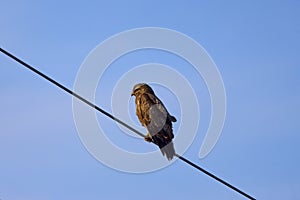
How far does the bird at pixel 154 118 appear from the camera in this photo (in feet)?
43.7

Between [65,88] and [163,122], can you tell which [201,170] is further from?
[163,122]

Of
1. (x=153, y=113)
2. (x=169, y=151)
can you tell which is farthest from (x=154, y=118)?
(x=169, y=151)

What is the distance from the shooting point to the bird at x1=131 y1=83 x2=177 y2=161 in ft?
43.7

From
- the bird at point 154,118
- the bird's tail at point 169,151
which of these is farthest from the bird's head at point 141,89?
the bird's tail at point 169,151

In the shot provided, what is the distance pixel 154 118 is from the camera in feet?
46.2

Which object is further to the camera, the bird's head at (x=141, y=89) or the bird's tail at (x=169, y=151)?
the bird's head at (x=141, y=89)

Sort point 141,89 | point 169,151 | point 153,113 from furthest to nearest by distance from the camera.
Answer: point 141,89 → point 153,113 → point 169,151

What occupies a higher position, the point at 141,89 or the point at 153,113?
the point at 141,89

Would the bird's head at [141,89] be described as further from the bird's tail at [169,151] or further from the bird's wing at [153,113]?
the bird's tail at [169,151]

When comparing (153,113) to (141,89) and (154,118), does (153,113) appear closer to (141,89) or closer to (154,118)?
(154,118)

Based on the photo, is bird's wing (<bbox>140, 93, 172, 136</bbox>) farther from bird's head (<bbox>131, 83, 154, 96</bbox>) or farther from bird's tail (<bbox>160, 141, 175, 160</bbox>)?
bird's tail (<bbox>160, 141, 175, 160</bbox>)

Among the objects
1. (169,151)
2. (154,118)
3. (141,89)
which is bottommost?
(169,151)

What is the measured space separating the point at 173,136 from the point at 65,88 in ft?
12.9

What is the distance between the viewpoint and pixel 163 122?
13656 millimetres
